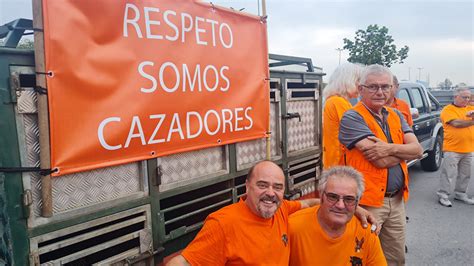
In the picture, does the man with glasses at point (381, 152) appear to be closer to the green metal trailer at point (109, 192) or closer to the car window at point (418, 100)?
the green metal trailer at point (109, 192)

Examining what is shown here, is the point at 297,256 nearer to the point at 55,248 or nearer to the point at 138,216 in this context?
the point at 138,216

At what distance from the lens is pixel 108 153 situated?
178 centimetres

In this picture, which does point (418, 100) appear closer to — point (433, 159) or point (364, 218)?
point (433, 159)

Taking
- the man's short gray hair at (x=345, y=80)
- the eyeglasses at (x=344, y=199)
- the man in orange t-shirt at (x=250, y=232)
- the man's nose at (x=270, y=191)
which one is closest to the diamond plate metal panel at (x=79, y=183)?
the man in orange t-shirt at (x=250, y=232)

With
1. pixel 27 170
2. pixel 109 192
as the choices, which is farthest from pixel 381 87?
pixel 27 170

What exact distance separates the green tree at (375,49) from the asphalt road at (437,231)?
48.1 ft

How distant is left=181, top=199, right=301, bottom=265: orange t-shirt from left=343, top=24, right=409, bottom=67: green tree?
1918 cm

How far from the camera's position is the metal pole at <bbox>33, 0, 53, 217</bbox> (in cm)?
151

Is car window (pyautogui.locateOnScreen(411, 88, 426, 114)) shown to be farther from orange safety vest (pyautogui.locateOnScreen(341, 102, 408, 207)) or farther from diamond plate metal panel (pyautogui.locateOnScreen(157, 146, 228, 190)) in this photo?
diamond plate metal panel (pyautogui.locateOnScreen(157, 146, 228, 190))

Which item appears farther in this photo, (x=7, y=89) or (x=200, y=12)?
(x=200, y=12)

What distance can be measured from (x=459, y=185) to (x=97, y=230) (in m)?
5.62

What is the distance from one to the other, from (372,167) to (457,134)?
12.4 ft

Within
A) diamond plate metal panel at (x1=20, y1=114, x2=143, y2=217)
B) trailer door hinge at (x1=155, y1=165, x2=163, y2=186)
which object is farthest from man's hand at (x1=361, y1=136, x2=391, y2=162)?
diamond plate metal panel at (x1=20, y1=114, x2=143, y2=217)

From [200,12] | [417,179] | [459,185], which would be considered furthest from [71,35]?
[417,179]
